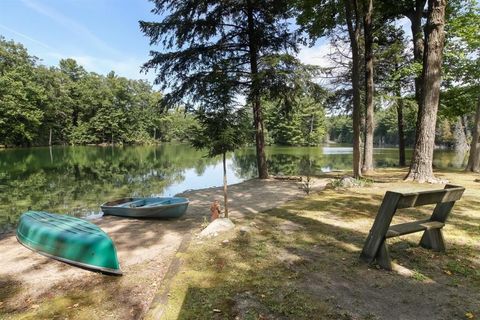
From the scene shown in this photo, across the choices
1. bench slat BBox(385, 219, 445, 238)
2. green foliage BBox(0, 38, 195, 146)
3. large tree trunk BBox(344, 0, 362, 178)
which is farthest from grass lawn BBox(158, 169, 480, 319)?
green foliage BBox(0, 38, 195, 146)

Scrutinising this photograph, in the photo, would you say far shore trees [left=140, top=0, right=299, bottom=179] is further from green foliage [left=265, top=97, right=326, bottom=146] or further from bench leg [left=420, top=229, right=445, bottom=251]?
green foliage [left=265, top=97, right=326, bottom=146]

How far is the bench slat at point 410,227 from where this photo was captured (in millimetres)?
3766

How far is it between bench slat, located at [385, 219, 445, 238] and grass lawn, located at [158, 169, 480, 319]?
0.40 m

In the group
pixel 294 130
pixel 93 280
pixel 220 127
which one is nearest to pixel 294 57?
pixel 220 127

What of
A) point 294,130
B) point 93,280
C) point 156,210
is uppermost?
point 294,130

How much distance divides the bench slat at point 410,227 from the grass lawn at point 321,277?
40cm

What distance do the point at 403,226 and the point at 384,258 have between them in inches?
20.1

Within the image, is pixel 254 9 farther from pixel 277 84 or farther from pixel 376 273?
pixel 376 273

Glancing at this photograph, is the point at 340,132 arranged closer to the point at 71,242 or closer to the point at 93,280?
the point at 71,242

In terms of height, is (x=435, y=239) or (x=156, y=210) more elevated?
(x=435, y=239)

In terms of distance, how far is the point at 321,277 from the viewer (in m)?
3.63

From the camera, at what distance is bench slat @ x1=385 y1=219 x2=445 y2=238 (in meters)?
3.77

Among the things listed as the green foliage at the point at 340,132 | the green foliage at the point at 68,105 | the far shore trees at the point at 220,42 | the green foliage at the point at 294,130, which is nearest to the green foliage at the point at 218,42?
the far shore trees at the point at 220,42

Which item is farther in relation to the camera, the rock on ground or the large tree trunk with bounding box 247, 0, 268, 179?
the large tree trunk with bounding box 247, 0, 268, 179
